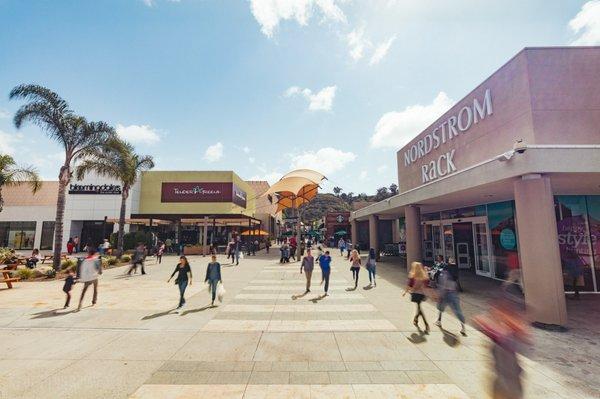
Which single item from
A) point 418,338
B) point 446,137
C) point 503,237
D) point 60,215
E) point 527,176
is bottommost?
point 418,338

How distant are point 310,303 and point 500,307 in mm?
6394

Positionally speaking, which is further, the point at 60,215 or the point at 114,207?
the point at 114,207

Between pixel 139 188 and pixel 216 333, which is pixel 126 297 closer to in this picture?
pixel 216 333

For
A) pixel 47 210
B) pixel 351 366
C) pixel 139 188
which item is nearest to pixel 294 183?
pixel 139 188

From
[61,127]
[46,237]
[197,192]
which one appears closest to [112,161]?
[61,127]

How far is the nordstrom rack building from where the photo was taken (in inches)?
292

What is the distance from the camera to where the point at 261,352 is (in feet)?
19.2

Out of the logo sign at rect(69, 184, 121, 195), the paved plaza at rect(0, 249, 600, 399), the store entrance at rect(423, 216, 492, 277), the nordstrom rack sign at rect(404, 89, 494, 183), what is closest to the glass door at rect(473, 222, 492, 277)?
the store entrance at rect(423, 216, 492, 277)

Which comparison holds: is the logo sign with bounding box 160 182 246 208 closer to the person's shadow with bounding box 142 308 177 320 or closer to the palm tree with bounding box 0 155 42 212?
the palm tree with bounding box 0 155 42 212

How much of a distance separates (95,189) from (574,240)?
134 feet

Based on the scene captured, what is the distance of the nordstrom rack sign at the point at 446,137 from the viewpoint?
43.2 feet

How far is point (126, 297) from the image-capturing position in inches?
421

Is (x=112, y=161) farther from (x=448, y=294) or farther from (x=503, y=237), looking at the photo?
(x=503, y=237)

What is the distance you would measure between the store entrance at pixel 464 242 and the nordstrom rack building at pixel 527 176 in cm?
6
